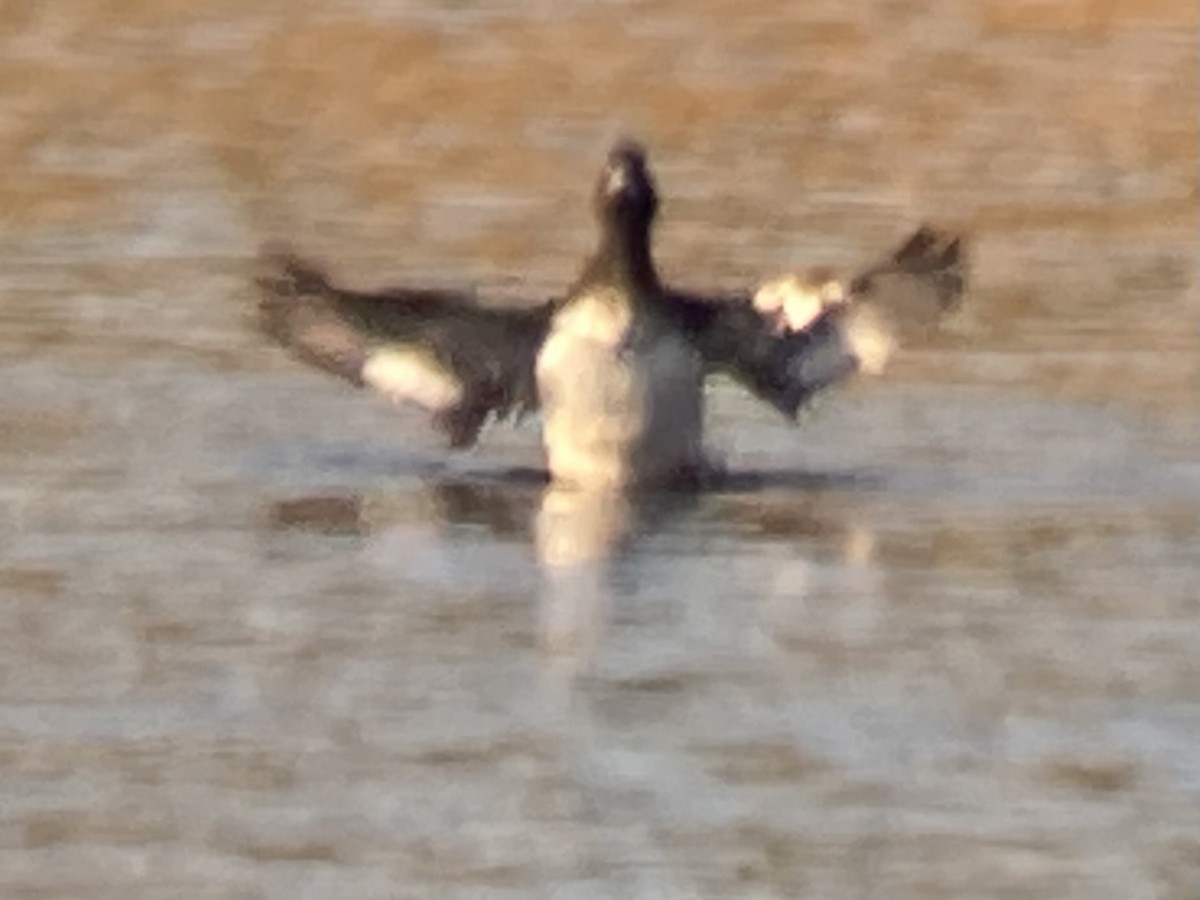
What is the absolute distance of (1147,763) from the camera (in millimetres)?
5070

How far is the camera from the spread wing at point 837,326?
6.66 metres

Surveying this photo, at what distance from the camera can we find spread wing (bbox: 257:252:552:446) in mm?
6633

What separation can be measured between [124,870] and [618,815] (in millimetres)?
538

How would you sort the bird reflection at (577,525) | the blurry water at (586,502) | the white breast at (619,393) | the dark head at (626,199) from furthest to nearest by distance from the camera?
the dark head at (626,199) < the white breast at (619,393) < the bird reflection at (577,525) < the blurry water at (586,502)

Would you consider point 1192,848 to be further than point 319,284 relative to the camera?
No

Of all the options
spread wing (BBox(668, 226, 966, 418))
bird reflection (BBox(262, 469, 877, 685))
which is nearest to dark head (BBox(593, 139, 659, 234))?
spread wing (BBox(668, 226, 966, 418))

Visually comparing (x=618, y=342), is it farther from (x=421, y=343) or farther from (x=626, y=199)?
(x=421, y=343)

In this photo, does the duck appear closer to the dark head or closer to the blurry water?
the dark head

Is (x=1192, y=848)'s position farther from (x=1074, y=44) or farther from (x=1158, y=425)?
(x=1074, y=44)

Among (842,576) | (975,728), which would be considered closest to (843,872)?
(975,728)

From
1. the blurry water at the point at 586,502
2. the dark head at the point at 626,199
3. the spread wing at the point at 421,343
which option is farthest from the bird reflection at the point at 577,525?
the dark head at the point at 626,199

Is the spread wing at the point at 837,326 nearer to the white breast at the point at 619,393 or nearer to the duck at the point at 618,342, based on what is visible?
the duck at the point at 618,342

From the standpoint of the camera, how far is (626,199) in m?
6.61

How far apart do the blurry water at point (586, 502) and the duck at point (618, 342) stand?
12 centimetres
